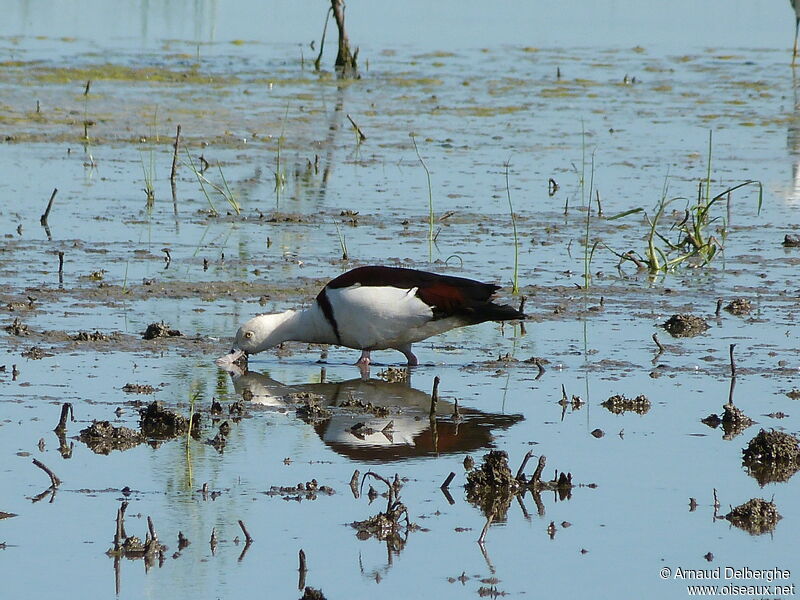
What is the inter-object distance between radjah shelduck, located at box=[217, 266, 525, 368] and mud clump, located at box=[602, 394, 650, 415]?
3.00ft

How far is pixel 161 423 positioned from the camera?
6656mm

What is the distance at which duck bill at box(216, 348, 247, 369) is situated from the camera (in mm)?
7992

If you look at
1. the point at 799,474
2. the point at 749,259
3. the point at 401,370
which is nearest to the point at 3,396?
the point at 401,370

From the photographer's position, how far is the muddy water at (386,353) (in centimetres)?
536

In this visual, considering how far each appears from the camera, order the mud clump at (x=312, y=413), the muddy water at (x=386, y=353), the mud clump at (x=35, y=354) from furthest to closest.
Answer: the mud clump at (x=35, y=354) < the mud clump at (x=312, y=413) < the muddy water at (x=386, y=353)

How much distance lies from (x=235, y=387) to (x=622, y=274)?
369 cm

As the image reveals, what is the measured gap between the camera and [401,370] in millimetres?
7996

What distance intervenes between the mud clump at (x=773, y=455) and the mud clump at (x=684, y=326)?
2.39 metres

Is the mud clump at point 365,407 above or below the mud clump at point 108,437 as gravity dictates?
above

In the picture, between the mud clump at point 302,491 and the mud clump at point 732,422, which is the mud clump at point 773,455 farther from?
the mud clump at point 302,491

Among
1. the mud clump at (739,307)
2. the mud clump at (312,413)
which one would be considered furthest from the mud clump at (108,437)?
the mud clump at (739,307)

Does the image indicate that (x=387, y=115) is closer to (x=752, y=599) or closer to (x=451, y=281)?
(x=451, y=281)

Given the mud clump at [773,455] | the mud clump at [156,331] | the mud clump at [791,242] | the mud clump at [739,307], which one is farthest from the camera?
the mud clump at [791,242]

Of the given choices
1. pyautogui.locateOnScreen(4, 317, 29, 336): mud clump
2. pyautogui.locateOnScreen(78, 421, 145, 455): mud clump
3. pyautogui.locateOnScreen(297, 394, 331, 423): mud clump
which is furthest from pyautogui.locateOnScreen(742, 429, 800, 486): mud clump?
pyautogui.locateOnScreen(4, 317, 29, 336): mud clump
